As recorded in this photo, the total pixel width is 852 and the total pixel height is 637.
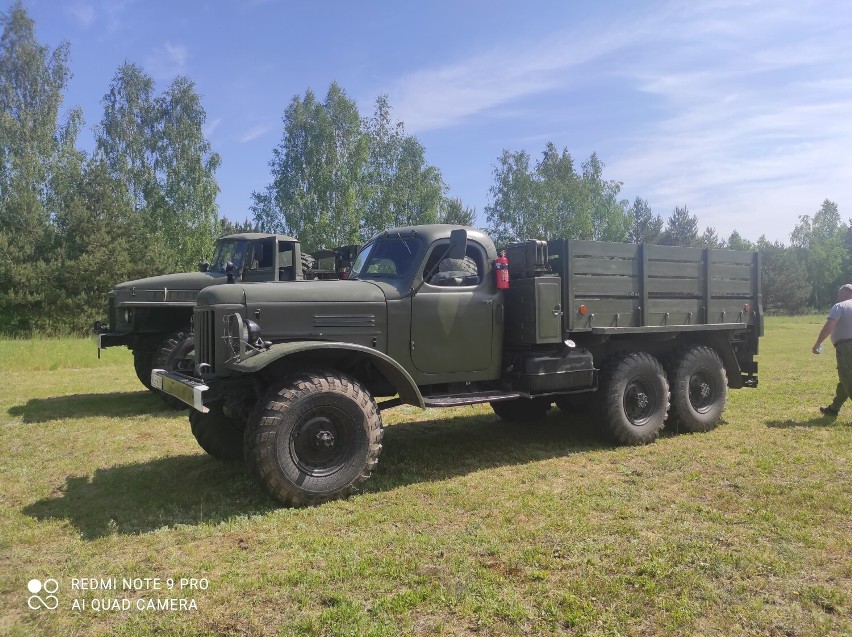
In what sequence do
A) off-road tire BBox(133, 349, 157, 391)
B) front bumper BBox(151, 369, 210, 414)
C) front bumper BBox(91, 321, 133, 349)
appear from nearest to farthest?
front bumper BBox(151, 369, 210, 414), front bumper BBox(91, 321, 133, 349), off-road tire BBox(133, 349, 157, 391)

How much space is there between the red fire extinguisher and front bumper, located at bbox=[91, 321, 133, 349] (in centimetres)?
611

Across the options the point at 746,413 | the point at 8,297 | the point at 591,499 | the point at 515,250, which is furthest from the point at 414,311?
the point at 8,297

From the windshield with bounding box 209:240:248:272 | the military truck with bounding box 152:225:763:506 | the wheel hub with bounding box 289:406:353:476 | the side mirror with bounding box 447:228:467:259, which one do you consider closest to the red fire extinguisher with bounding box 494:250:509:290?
the military truck with bounding box 152:225:763:506

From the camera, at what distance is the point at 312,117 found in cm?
2997

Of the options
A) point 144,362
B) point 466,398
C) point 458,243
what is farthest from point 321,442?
point 144,362

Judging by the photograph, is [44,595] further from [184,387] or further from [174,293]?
[174,293]

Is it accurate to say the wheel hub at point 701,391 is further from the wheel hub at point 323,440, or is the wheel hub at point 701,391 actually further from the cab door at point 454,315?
the wheel hub at point 323,440

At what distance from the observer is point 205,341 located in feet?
15.5

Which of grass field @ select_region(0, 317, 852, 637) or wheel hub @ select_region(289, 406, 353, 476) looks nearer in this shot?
grass field @ select_region(0, 317, 852, 637)

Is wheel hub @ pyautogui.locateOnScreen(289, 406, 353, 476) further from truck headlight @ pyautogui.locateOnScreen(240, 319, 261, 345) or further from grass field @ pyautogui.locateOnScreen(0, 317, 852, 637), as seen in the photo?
truck headlight @ pyautogui.locateOnScreen(240, 319, 261, 345)

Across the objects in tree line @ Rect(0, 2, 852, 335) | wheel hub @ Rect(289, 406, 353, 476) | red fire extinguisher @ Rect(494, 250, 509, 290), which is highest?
tree line @ Rect(0, 2, 852, 335)

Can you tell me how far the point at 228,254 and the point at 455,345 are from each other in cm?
571

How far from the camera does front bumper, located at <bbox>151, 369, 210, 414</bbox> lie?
4.12 m

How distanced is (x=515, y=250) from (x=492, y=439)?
2069 mm
